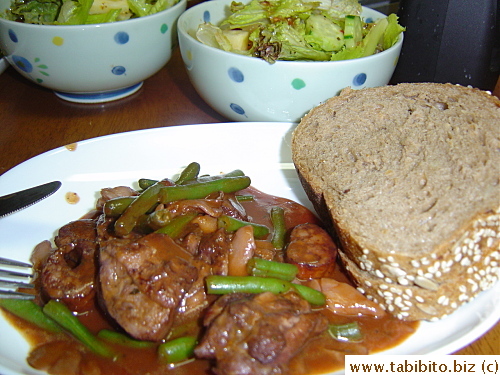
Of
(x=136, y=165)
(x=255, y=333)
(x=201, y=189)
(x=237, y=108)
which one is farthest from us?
(x=237, y=108)

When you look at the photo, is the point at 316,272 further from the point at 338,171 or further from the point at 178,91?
the point at 178,91

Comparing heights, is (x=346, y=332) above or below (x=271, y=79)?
below

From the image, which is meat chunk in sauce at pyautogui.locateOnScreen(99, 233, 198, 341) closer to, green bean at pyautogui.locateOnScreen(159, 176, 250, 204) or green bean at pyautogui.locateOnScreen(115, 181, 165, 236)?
green bean at pyautogui.locateOnScreen(115, 181, 165, 236)

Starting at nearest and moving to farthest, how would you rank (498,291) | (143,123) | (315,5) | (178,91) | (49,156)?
(498,291) < (49,156) < (315,5) < (143,123) < (178,91)

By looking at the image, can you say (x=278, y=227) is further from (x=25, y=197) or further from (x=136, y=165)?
(x=25, y=197)

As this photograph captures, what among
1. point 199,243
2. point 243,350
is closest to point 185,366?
point 243,350

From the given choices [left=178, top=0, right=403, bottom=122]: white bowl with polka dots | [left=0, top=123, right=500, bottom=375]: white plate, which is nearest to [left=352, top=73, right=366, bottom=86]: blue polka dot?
[left=178, top=0, right=403, bottom=122]: white bowl with polka dots

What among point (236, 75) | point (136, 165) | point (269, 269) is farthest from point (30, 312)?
point (236, 75)
